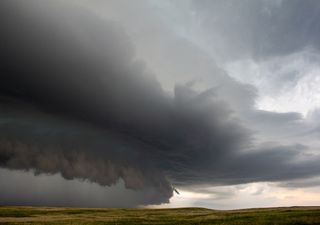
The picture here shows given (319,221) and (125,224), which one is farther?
(125,224)

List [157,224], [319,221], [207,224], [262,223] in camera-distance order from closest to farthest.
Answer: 1. [319,221]
2. [262,223]
3. [207,224]
4. [157,224]

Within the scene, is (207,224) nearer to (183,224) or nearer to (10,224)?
(183,224)

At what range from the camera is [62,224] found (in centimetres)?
5484

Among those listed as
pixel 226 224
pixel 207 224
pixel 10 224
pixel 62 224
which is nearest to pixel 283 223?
pixel 226 224

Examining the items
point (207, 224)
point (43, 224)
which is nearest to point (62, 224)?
point (43, 224)

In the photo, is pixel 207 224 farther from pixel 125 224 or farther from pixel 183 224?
pixel 125 224

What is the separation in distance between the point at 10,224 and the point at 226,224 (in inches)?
1419

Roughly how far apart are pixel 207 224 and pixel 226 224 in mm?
3380

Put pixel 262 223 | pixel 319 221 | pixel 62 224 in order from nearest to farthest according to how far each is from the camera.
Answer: pixel 319 221, pixel 262 223, pixel 62 224

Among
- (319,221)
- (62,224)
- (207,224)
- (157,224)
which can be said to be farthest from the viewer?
(62,224)

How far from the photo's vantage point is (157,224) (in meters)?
50.5

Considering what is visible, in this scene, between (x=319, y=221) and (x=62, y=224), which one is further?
(x=62, y=224)

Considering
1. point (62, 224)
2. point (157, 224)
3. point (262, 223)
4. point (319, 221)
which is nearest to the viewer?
point (319, 221)

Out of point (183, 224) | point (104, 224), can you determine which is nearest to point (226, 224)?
point (183, 224)
